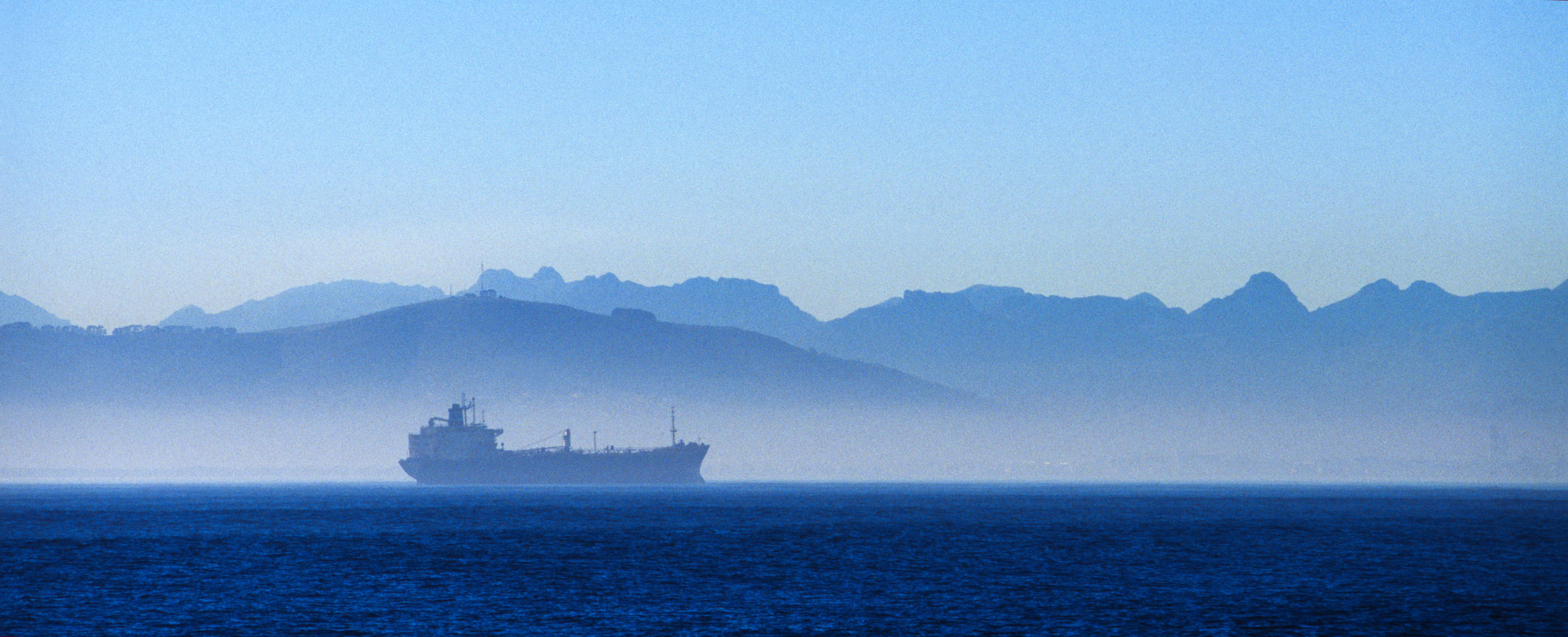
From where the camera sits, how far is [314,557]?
79.8m

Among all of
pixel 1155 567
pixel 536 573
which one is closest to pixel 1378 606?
pixel 1155 567

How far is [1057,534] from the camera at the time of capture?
10375cm

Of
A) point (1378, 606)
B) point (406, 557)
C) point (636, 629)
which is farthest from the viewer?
point (406, 557)

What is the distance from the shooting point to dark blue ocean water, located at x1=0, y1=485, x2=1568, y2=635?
165 feet

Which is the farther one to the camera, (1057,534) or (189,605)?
(1057,534)

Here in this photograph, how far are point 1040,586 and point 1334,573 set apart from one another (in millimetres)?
14734

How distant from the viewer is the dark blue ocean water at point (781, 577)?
165ft

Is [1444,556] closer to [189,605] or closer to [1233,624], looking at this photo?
[1233,624]

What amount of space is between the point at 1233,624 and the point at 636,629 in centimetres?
1806

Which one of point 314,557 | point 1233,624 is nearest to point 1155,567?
point 1233,624

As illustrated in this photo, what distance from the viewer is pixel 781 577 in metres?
67.0

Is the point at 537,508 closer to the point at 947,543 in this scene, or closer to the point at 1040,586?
the point at 947,543

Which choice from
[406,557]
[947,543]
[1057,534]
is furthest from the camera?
[1057,534]

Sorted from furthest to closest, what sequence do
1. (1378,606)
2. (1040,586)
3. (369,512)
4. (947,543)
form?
(369,512), (947,543), (1040,586), (1378,606)
